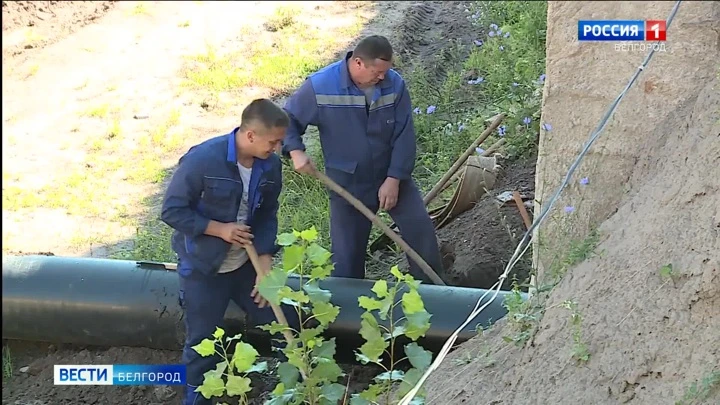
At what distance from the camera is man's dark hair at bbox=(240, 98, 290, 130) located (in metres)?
3.33

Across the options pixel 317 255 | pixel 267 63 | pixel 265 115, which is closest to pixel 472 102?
pixel 267 63

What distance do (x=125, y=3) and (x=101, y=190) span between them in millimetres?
4678

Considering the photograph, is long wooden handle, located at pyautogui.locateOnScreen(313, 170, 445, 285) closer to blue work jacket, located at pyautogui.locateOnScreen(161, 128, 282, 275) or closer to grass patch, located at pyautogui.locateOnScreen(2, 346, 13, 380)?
blue work jacket, located at pyautogui.locateOnScreen(161, 128, 282, 275)

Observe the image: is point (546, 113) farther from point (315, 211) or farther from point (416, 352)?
point (315, 211)

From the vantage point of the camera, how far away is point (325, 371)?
2555 mm

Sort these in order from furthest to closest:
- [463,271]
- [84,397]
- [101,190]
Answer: [101,190]
[463,271]
[84,397]

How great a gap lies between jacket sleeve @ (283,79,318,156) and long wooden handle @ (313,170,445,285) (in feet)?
0.64

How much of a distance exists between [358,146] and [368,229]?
442 mm

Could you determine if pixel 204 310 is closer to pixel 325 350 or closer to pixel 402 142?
pixel 325 350

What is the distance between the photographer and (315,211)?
5.30 metres

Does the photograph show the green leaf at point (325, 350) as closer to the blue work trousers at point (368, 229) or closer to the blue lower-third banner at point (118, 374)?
the blue lower-third banner at point (118, 374)

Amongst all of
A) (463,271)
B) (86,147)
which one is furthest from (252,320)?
(86,147)

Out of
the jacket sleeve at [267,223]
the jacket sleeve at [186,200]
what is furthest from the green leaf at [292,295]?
the jacket sleeve at [267,223]

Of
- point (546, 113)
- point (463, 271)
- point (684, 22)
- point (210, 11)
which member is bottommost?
point (463, 271)
